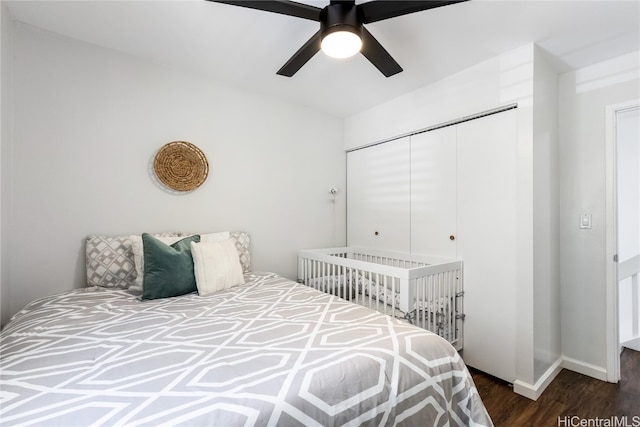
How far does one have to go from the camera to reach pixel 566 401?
1.93 metres

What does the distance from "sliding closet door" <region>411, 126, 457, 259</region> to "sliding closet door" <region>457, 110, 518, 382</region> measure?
83 mm

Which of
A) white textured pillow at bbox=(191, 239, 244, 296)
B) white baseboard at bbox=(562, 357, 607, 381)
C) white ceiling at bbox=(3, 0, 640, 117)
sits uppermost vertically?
white ceiling at bbox=(3, 0, 640, 117)

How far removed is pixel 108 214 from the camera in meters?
2.10

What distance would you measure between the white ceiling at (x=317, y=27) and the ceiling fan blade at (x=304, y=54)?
7.9 inches

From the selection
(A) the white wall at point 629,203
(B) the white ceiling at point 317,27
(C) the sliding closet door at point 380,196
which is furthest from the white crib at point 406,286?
(A) the white wall at point 629,203

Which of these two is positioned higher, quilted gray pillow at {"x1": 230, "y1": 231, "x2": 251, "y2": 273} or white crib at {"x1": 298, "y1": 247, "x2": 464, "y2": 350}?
quilted gray pillow at {"x1": 230, "y1": 231, "x2": 251, "y2": 273}

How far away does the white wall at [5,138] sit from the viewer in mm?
1634

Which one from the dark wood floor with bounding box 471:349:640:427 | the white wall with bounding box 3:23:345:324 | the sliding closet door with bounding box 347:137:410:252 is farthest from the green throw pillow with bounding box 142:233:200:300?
the dark wood floor with bounding box 471:349:640:427

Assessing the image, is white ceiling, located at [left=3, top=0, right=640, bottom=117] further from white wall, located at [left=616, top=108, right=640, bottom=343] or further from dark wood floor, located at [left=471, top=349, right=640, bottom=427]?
dark wood floor, located at [left=471, top=349, right=640, bottom=427]

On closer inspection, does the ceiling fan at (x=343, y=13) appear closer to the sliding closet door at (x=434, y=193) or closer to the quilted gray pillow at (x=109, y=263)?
the sliding closet door at (x=434, y=193)

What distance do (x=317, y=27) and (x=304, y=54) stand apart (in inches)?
9.9

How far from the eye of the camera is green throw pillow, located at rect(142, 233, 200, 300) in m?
1.76

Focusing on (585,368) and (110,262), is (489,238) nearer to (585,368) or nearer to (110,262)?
(585,368)

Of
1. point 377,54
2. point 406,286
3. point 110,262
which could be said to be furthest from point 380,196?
point 110,262
